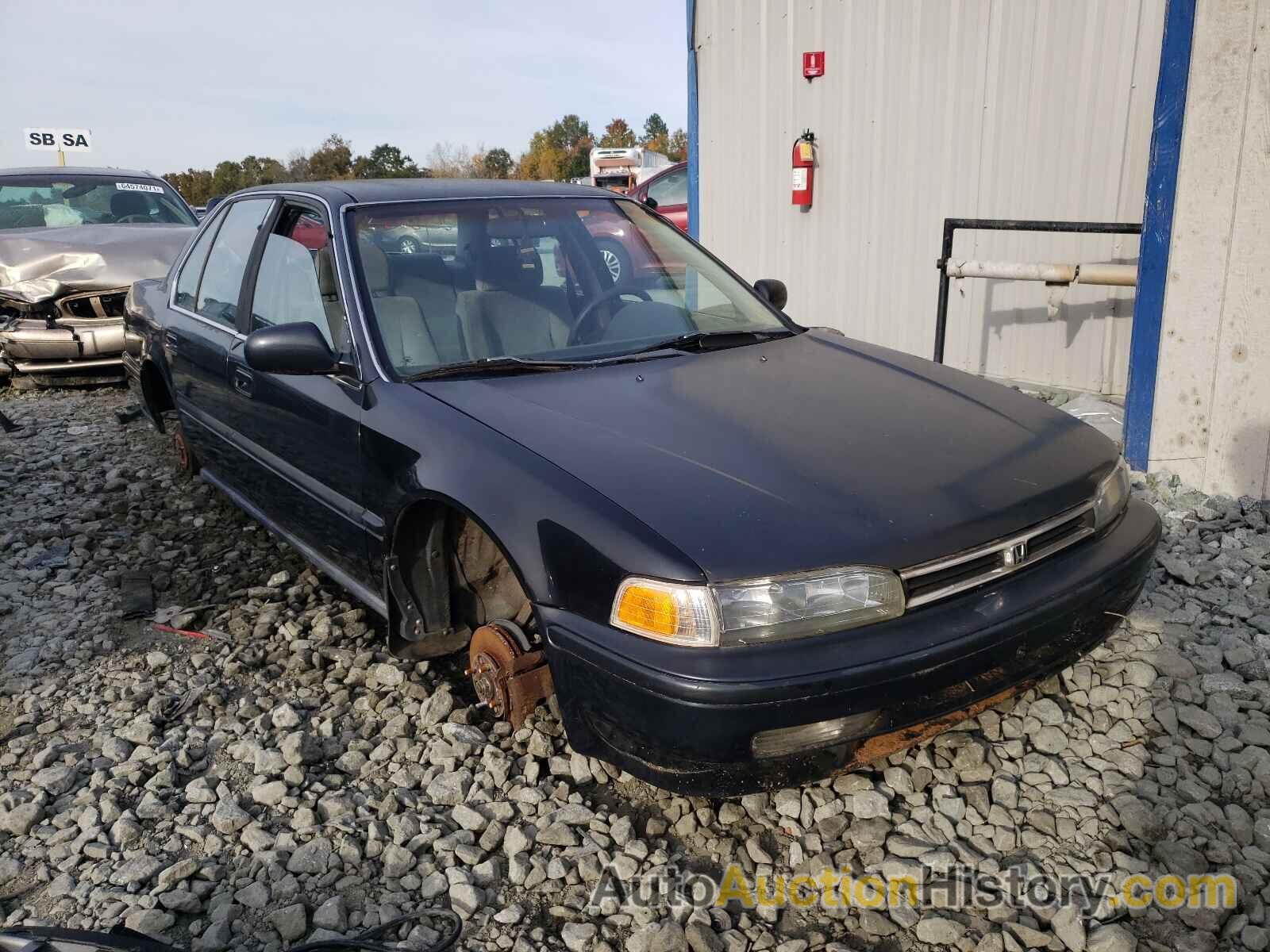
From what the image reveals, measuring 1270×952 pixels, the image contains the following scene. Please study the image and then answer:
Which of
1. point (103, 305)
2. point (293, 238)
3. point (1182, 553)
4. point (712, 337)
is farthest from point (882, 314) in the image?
point (103, 305)

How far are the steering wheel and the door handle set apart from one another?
1.29 meters

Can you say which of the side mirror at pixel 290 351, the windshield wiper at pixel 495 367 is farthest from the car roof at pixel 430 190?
the windshield wiper at pixel 495 367

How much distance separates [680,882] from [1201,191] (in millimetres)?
3589

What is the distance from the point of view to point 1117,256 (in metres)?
5.69

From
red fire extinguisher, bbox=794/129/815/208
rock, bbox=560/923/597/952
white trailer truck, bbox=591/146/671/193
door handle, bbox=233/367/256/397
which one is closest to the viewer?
rock, bbox=560/923/597/952

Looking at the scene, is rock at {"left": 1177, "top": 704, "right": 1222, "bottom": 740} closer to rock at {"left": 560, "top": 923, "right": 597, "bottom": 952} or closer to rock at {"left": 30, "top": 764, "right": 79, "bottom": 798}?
rock at {"left": 560, "top": 923, "right": 597, "bottom": 952}

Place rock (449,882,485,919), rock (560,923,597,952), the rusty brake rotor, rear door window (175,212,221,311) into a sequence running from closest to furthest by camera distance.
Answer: rock (560,923,597,952) < rock (449,882,485,919) < the rusty brake rotor < rear door window (175,212,221,311)

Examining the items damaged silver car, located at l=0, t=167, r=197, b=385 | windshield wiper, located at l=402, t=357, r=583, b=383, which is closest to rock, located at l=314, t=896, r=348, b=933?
windshield wiper, located at l=402, t=357, r=583, b=383

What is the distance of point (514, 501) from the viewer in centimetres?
243

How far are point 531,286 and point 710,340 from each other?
0.64 metres

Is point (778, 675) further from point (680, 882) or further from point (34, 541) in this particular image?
point (34, 541)

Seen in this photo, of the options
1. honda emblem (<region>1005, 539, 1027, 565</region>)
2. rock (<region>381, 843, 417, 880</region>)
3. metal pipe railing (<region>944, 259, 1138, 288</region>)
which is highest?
metal pipe railing (<region>944, 259, 1138, 288</region>)

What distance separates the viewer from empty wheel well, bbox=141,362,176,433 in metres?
5.20

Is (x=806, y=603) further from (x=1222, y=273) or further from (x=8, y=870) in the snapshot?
(x=1222, y=273)
